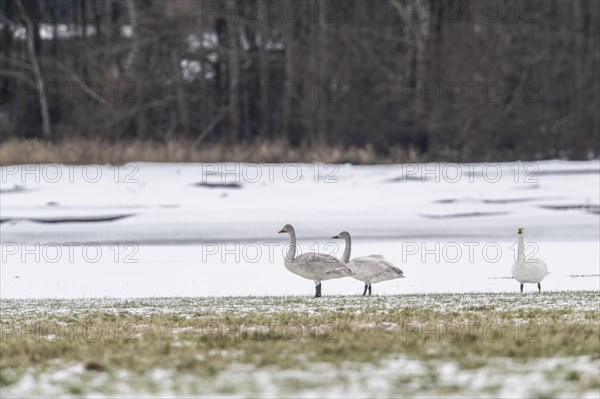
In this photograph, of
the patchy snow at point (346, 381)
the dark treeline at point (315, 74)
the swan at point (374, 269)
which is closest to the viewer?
the patchy snow at point (346, 381)

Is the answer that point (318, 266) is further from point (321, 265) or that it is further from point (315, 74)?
point (315, 74)

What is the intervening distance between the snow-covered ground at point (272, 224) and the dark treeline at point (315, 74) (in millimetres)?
5146

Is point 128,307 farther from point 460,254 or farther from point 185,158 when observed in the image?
point 185,158

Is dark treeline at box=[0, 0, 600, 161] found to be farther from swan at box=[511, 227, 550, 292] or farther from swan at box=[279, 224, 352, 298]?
swan at box=[279, 224, 352, 298]

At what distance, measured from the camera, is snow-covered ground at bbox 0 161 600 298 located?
A: 73.0ft

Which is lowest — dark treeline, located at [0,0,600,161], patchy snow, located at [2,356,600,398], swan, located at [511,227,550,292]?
patchy snow, located at [2,356,600,398]

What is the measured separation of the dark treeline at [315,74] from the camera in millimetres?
45562

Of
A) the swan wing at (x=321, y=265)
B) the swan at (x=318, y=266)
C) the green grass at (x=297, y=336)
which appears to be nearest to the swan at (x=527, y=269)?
the green grass at (x=297, y=336)

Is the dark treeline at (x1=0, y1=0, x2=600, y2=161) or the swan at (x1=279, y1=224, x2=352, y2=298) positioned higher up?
the dark treeline at (x1=0, y1=0, x2=600, y2=161)

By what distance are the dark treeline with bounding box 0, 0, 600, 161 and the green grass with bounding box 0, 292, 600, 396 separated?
29.3m

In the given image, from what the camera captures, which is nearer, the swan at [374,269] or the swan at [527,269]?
the swan at [374,269]

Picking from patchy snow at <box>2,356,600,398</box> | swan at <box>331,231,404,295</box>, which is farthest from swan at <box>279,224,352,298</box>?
patchy snow at <box>2,356,600,398</box>

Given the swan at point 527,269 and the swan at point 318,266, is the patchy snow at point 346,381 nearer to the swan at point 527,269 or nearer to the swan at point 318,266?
the swan at point 318,266

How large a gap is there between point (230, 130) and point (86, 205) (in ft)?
50.4
